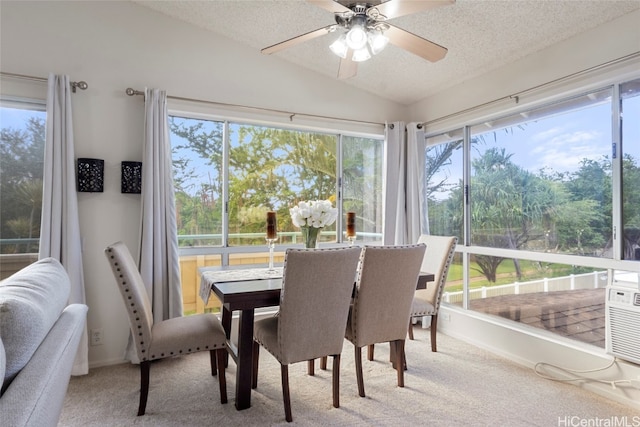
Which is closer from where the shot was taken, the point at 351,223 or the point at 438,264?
the point at 351,223

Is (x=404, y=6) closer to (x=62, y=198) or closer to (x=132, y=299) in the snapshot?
(x=132, y=299)

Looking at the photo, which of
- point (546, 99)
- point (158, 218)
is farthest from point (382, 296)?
point (546, 99)

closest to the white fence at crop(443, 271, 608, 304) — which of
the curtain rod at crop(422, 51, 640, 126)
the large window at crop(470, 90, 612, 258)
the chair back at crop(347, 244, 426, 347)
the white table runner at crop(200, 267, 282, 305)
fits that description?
the large window at crop(470, 90, 612, 258)

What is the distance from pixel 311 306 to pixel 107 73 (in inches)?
99.6

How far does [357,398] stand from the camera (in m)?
2.29

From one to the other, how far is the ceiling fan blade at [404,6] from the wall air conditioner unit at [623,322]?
2.14 meters

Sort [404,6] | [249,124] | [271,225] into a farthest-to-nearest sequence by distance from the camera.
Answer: [249,124]
[271,225]
[404,6]

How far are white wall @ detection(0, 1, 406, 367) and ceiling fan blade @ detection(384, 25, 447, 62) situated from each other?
1801 mm

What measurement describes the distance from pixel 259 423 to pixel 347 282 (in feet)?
3.14

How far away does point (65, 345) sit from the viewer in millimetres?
1174

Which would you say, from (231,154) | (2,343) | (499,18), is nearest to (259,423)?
(2,343)

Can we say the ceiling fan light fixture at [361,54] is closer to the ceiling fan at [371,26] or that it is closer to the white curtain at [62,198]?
the ceiling fan at [371,26]

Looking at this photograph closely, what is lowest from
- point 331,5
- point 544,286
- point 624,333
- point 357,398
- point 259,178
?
point 357,398

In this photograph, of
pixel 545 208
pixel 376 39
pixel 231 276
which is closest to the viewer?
pixel 376 39
